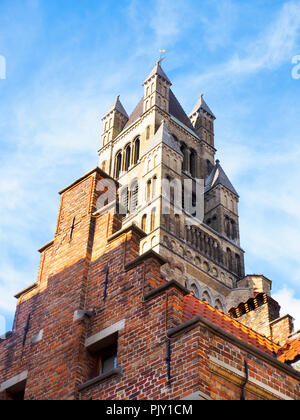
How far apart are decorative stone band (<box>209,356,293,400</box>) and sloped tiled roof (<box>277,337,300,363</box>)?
127 cm

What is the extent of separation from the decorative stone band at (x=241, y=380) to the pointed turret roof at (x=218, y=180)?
4600 centimetres

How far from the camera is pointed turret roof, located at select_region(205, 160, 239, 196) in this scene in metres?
55.2

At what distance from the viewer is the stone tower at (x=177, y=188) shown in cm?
4544

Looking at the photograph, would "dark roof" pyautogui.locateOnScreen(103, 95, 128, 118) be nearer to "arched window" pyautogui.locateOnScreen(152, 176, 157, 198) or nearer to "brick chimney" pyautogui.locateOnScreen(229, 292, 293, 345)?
"arched window" pyautogui.locateOnScreen(152, 176, 157, 198)

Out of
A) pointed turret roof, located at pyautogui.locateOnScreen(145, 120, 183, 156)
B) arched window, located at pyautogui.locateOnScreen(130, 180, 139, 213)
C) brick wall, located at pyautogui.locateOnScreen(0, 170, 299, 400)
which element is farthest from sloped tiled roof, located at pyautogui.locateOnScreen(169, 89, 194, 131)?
brick wall, located at pyautogui.locateOnScreen(0, 170, 299, 400)

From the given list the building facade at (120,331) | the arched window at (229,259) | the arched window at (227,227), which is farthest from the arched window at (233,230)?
the building facade at (120,331)

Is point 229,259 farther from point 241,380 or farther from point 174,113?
point 241,380

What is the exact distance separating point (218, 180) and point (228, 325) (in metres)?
44.7

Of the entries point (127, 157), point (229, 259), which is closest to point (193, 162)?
point (127, 157)

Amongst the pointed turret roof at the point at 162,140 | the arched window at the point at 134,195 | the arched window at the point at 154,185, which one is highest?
the pointed turret roof at the point at 162,140

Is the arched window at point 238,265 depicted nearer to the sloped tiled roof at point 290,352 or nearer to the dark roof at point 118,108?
the dark roof at point 118,108

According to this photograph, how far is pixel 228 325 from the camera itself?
10898 millimetres

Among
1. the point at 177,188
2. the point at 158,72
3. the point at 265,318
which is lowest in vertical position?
the point at 265,318

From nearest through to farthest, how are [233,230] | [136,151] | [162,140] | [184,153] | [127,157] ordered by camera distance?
[162,140] < [233,230] < [136,151] < [127,157] < [184,153]
